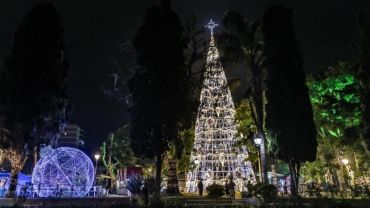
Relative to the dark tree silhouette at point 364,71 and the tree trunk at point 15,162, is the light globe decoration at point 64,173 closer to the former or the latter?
the tree trunk at point 15,162

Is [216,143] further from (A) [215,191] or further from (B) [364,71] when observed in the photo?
(B) [364,71]

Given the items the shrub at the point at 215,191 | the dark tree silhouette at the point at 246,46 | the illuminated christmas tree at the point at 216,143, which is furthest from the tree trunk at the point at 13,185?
the dark tree silhouette at the point at 246,46

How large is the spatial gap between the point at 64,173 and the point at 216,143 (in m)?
13.4

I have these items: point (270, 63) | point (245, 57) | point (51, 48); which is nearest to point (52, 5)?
point (51, 48)

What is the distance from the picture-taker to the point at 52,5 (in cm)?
2694

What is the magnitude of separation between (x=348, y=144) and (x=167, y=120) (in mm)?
18961

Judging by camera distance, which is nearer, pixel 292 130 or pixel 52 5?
pixel 292 130

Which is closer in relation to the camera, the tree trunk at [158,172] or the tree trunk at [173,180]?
the tree trunk at [158,172]

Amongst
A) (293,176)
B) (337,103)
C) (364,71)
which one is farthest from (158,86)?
(337,103)

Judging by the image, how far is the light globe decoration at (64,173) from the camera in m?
21.5

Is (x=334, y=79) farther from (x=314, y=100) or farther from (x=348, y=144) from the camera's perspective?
(x=348, y=144)

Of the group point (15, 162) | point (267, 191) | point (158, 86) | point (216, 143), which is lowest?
point (267, 191)

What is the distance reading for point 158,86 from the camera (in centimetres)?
2195

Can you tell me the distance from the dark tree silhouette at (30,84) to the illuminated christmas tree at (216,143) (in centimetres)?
1156
